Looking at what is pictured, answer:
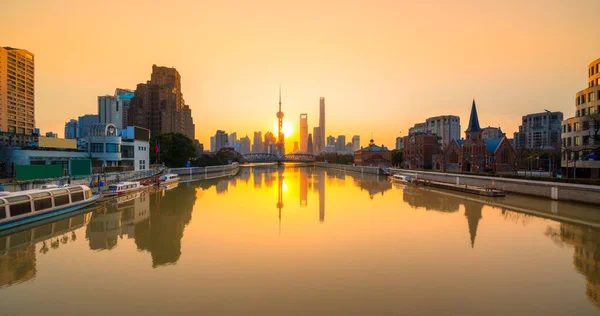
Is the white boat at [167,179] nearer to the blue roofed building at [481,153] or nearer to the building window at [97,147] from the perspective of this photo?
the building window at [97,147]

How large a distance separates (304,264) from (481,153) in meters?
70.5

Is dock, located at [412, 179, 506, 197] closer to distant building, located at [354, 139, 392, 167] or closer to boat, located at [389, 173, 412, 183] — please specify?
boat, located at [389, 173, 412, 183]

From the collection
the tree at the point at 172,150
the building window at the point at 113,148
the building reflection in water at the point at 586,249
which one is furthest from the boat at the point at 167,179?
the building reflection in water at the point at 586,249

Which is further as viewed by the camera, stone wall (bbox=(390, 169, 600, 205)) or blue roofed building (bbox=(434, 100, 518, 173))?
blue roofed building (bbox=(434, 100, 518, 173))

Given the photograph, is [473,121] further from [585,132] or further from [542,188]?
[542,188]

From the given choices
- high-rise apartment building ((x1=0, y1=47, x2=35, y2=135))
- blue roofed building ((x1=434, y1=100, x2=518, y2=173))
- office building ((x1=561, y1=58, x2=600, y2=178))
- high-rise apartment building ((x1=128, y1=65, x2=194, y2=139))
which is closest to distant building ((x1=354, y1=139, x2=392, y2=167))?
blue roofed building ((x1=434, y1=100, x2=518, y2=173))

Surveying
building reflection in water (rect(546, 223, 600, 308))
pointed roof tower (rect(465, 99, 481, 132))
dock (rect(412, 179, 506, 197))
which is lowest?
building reflection in water (rect(546, 223, 600, 308))

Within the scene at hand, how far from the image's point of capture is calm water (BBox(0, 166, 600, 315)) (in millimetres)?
12742

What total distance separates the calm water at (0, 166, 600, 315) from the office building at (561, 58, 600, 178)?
807 inches

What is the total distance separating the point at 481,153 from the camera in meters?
74.1

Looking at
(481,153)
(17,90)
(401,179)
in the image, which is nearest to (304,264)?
(401,179)

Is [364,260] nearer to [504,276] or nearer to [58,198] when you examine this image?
[504,276]

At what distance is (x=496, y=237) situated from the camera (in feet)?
76.6

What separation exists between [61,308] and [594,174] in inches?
2416
